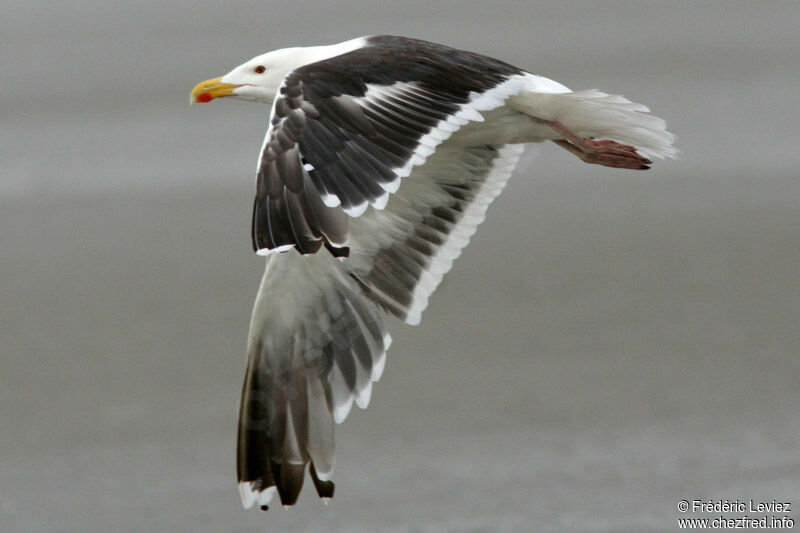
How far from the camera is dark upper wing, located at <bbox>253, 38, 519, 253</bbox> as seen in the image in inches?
114

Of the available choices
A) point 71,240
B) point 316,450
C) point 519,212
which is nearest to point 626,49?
point 519,212

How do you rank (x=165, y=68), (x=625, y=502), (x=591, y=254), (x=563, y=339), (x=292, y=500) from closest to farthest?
(x=292, y=500), (x=625, y=502), (x=563, y=339), (x=591, y=254), (x=165, y=68)

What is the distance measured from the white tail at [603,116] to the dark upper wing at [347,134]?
7.6 inches

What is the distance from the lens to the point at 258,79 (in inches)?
158

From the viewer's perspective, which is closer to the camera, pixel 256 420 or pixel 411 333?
pixel 256 420

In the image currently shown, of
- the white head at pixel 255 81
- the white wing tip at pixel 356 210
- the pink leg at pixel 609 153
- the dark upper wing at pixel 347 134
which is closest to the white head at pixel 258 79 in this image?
the white head at pixel 255 81

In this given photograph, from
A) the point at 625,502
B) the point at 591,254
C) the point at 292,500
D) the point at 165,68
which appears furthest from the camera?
the point at 165,68

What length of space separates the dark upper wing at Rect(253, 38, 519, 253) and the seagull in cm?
1

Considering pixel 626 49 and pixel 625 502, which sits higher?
pixel 626 49

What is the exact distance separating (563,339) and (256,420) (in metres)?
1.29

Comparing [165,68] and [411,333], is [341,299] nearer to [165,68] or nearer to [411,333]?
[411,333]

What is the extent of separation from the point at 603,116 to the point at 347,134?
755 mm

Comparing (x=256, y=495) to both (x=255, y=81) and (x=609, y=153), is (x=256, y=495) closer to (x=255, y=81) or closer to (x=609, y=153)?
(x=255, y=81)

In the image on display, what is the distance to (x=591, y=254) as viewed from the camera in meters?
5.27
